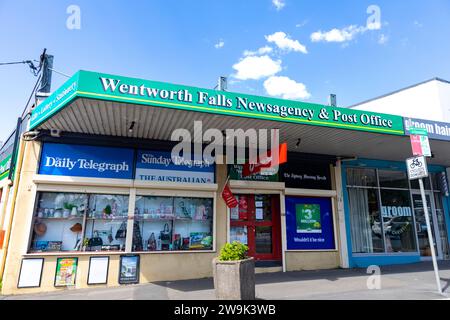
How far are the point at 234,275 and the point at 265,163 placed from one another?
122 inches

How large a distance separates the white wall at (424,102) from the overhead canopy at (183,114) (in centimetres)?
516

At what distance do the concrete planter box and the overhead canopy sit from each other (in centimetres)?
306

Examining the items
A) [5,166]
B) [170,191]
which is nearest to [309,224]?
[170,191]

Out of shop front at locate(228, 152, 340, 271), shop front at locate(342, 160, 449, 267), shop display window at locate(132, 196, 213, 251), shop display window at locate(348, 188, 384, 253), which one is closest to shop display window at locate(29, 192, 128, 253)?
shop display window at locate(132, 196, 213, 251)

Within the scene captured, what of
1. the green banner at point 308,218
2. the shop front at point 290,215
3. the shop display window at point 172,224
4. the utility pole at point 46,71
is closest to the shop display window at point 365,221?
the shop front at point 290,215

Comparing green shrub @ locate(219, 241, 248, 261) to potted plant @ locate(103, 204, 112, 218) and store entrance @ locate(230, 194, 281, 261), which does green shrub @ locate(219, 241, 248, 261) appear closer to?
store entrance @ locate(230, 194, 281, 261)

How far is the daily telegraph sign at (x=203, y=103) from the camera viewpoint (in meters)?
5.96

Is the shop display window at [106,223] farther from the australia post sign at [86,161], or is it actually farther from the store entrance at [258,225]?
the store entrance at [258,225]

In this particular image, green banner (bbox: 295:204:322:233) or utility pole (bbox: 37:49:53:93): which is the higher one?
utility pole (bbox: 37:49:53:93)

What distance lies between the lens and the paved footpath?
6.49 m
